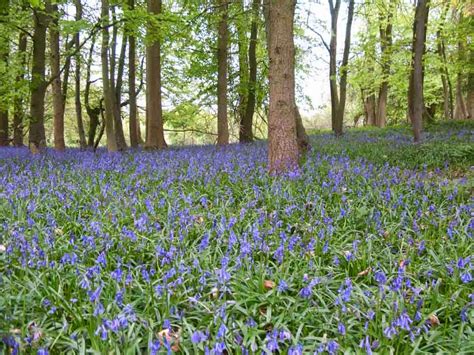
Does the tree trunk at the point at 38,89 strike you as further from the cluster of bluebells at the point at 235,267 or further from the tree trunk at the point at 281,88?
the tree trunk at the point at 281,88

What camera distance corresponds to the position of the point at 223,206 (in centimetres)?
467

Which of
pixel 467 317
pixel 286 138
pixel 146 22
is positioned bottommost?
pixel 467 317

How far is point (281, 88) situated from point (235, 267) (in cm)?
439

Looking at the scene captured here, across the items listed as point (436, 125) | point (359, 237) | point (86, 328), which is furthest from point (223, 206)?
point (436, 125)

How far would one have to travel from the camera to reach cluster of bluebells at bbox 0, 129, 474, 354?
7.85 ft

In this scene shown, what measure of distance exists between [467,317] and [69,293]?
2671 millimetres

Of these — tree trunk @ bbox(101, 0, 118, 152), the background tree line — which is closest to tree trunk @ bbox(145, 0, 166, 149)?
the background tree line

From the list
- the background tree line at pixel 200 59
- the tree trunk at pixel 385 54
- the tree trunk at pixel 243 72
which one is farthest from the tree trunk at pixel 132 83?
the tree trunk at pixel 385 54

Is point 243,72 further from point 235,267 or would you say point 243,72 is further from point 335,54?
point 235,267

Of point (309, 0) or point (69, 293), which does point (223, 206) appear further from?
point (309, 0)

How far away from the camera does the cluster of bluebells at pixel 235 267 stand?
239 cm

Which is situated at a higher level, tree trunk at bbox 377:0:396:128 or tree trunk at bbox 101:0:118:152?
tree trunk at bbox 377:0:396:128

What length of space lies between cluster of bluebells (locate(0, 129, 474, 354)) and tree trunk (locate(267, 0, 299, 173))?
3.68 feet

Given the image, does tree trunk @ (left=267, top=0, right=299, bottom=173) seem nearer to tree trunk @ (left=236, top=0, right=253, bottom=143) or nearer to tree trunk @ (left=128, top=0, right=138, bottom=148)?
tree trunk @ (left=236, top=0, right=253, bottom=143)
